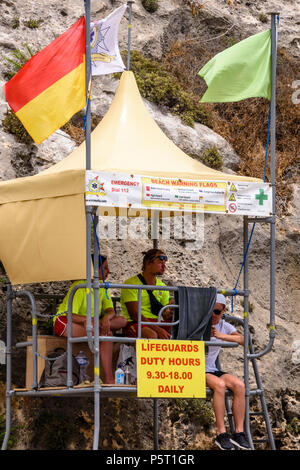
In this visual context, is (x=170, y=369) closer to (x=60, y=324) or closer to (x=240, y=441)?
(x=240, y=441)

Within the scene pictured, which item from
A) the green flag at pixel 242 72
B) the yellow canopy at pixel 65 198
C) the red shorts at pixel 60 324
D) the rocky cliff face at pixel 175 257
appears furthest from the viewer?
the rocky cliff face at pixel 175 257

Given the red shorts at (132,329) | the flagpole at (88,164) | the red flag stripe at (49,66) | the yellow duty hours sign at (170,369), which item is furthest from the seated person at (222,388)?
the red flag stripe at (49,66)

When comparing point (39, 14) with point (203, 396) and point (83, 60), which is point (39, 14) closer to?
point (83, 60)

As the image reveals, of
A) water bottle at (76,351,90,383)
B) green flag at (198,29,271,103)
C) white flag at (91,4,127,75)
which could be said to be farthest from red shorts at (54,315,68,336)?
green flag at (198,29,271,103)

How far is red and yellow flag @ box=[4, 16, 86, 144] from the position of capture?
930cm

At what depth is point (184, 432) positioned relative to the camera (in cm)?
1157

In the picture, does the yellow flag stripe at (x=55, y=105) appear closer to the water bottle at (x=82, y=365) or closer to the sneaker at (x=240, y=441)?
the water bottle at (x=82, y=365)

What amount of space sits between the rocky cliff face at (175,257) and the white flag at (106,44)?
2.95 metres

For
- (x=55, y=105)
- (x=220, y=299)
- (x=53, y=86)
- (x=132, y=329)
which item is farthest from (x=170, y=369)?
(x=53, y=86)

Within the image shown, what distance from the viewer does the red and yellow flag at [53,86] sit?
930cm

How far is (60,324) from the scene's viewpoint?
32.4 feet

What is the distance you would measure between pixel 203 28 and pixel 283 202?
16.0 feet

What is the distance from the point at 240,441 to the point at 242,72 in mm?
4068
